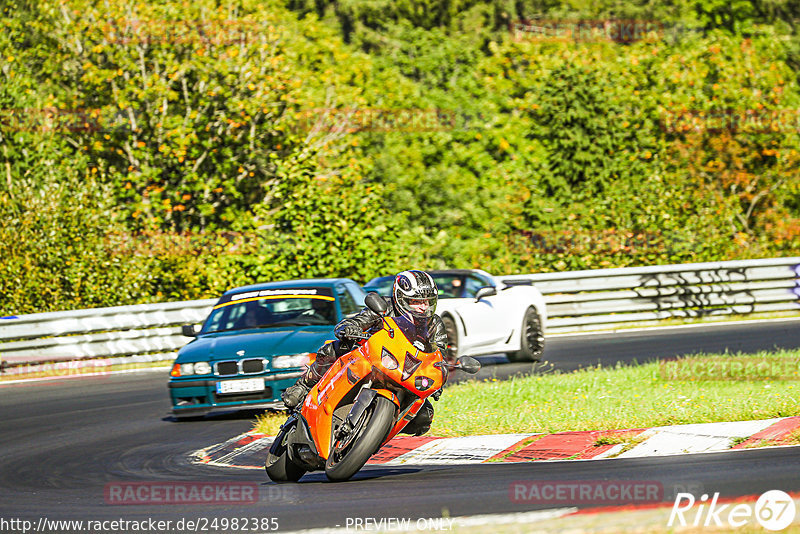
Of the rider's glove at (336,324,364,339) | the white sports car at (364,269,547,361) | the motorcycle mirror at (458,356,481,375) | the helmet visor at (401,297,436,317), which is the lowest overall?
the white sports car at (364,269,547,361)

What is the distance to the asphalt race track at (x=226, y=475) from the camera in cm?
700

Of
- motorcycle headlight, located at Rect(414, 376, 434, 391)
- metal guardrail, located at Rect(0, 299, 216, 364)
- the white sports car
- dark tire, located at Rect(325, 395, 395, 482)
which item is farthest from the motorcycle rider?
metal guardrail, located at Rect(0, 299, 216, 364)

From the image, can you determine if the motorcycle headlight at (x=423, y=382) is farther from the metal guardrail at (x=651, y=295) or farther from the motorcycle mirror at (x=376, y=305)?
the metal guardrail at (x=651, y=295)

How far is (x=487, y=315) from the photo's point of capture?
1733 cm

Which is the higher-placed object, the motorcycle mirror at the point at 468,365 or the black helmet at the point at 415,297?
the black helmet at the point at 415,297

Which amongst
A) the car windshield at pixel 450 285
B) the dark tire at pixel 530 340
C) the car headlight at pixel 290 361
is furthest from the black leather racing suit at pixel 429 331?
the dark tire at pixel 530 340

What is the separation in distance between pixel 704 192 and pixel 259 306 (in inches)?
934

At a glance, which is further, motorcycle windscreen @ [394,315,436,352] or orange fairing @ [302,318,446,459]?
motorcycle windscreen @ [394,315,436,352]

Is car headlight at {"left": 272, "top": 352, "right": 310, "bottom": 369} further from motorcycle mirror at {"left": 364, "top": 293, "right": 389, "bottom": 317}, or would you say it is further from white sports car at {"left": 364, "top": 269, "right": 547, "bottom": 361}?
motorcycle mirror at {"left": 364, "top": 293, "right": 389, "bottom": 317}

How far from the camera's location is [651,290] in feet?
78.7

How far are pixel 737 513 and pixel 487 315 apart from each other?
448 inches

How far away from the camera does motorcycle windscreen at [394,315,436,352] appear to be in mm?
7711

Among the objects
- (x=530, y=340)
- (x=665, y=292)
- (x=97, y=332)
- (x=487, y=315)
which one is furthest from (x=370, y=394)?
(x=665, y=292)

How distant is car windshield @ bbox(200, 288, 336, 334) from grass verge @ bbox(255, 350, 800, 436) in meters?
1.64
